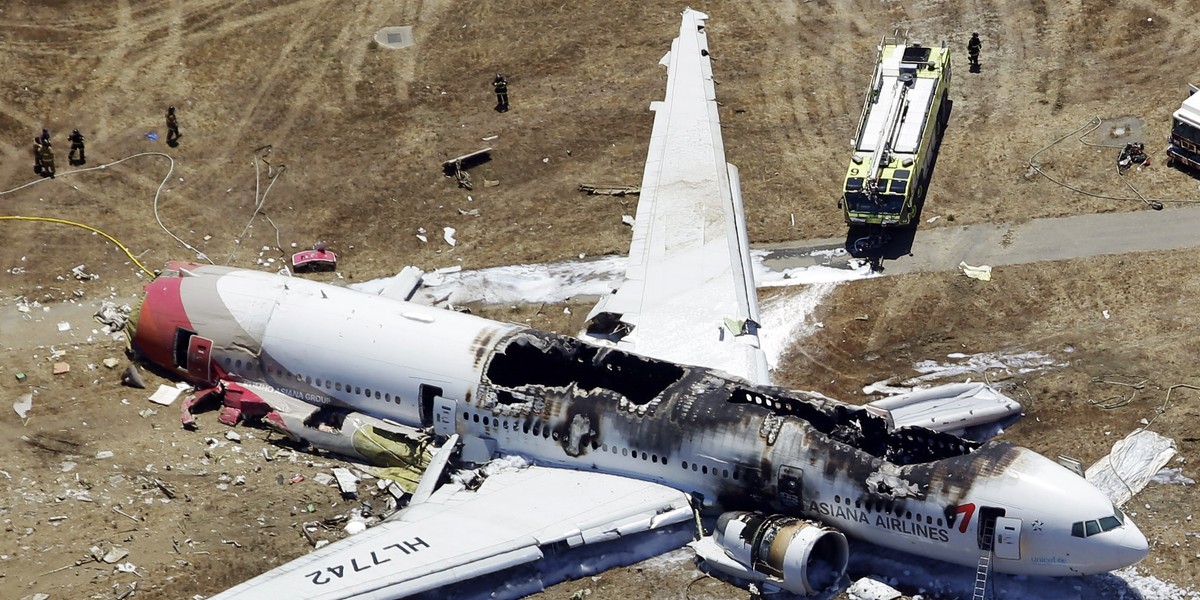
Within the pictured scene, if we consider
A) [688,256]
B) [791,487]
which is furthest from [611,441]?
[688,256]

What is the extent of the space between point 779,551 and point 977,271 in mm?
16789

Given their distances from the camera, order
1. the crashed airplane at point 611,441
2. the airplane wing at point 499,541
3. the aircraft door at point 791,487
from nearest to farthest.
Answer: the airplane wing at point 499,541
the crashed airplane at point 611,441
the aircraft door at point 791,487

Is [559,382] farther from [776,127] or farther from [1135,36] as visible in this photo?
[1135,36]

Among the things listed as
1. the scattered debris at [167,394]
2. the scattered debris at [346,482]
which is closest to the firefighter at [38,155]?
the scattered debris at [167,394]

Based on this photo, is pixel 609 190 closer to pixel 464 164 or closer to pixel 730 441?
pixel 464 164

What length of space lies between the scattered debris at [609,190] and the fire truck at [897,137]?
7.79m

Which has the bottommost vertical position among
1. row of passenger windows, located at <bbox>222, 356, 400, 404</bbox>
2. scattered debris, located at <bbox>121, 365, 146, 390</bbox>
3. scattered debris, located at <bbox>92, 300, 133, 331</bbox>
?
scattered debris, located at <bbox>121, 365, 146, 390</bbox>

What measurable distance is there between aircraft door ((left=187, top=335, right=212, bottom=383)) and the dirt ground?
1.89m

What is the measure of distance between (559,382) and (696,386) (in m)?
4.27

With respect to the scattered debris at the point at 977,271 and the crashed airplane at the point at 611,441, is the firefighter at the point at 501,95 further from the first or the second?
the scattered debris at the point at 977,271

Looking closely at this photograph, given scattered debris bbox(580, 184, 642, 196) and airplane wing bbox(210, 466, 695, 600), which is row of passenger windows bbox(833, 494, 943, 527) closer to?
airplane wing bbox(210, 466, 695, 600)

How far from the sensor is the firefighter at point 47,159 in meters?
55.6

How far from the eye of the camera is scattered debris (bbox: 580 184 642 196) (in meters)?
55.4

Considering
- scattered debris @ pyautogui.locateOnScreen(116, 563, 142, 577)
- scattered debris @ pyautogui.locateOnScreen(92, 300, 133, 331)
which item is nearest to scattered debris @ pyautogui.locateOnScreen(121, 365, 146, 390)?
scattered debris @ pyautogui.locateOnScreen(92, 300, 133, 331)
